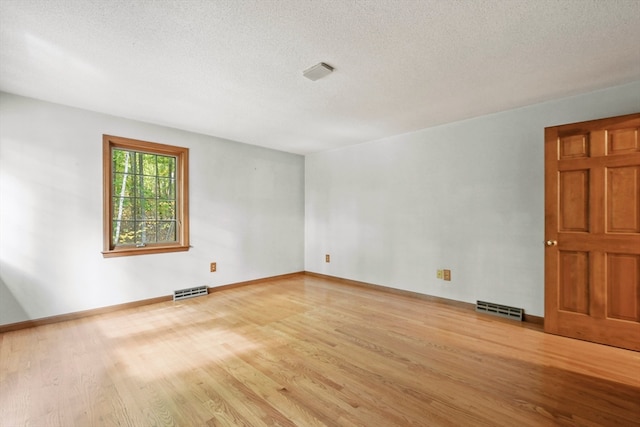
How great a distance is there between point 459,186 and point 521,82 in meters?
1.32

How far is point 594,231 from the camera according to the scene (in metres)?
2.48

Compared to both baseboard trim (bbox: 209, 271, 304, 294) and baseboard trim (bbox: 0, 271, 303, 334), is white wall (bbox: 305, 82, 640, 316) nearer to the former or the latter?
baseboard trim (bbox: 209, 271, 304, 294)

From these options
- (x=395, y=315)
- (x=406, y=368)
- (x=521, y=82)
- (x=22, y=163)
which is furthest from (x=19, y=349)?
(x=521, y=82)

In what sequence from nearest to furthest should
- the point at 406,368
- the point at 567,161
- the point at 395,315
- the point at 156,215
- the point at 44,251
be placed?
1. the point at 406,368
2. the point at 567,161
3. the point at 44,251
4. the point at 395,315
5. the point at 156,215

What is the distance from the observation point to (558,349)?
2.32m

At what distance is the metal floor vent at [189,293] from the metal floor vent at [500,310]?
362 cm

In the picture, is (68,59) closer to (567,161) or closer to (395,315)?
(395,315)

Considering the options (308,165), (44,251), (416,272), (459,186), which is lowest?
(416,272)

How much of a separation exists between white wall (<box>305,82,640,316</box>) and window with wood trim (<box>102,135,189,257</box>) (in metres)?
2.42

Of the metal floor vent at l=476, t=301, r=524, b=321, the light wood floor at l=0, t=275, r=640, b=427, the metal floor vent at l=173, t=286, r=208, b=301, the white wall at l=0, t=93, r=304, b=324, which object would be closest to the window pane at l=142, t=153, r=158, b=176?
the white wall at l=0, t=93, r=304, b=324

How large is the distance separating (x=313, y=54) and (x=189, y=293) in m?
3.41

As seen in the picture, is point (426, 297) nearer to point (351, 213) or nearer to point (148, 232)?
point (351, 213)

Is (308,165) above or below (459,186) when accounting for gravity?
above

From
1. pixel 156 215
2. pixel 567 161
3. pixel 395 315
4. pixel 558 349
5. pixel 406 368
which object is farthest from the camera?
pixel 156 215
